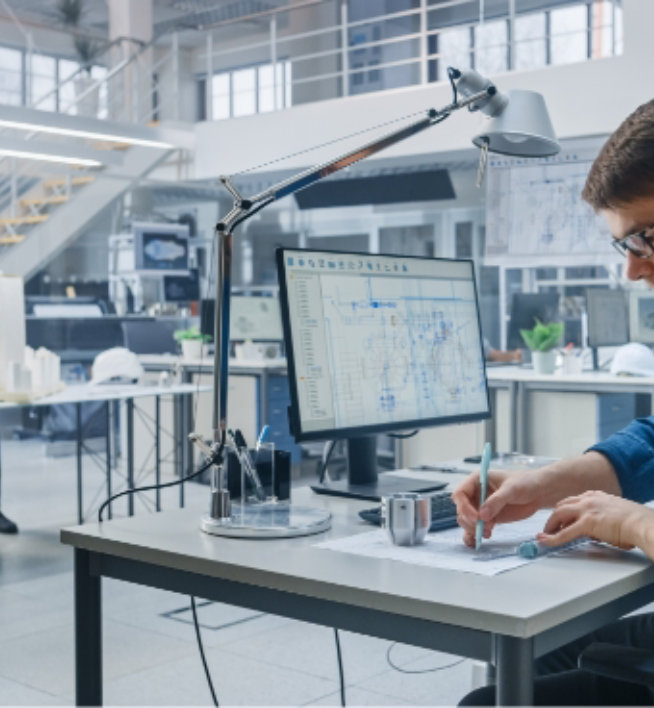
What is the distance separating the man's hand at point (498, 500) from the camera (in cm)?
130

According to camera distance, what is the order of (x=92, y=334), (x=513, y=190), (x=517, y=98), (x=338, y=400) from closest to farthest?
(x=338, y=400)
(x=517, y=98)
(x=513, y=190)
(x=92, y=334)

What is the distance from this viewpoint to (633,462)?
1475 millimetres

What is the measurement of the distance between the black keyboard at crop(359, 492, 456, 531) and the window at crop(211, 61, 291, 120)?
670 centimetres

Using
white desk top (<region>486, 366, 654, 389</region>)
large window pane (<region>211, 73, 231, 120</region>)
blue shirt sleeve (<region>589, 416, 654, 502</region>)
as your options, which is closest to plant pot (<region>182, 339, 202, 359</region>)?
white desk top (<region>486, 366, 654, 389</region>)

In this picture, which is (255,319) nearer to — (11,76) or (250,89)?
(11,76)

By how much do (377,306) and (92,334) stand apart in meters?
5.94

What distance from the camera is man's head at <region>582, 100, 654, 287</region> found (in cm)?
111

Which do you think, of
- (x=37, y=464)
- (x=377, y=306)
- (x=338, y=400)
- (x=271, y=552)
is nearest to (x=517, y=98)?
(x=377, y=306)

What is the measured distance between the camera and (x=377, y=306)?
170cm

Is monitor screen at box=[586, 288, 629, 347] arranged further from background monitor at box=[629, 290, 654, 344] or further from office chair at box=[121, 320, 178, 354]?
office chair at box=[121, 320, 178, 354]

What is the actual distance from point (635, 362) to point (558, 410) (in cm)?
40

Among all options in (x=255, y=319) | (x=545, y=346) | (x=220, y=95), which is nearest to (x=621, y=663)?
(x=545, y=346)

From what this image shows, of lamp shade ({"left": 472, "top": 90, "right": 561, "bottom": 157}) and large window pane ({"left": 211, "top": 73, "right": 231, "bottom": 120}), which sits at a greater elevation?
large window pane ({"left": 211, "top": 73, "right": 231, "bottom": 120})

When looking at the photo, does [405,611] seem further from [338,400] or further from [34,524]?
[34,524]
